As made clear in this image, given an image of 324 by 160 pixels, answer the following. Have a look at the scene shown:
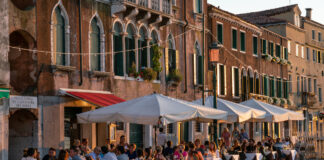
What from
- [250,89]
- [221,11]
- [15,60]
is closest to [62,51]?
[15,60]

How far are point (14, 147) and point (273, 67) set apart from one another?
27.2 metres

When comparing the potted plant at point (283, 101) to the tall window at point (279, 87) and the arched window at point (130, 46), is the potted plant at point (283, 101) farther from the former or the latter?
the arched window at point (130, 46)

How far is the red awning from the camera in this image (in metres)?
19.5

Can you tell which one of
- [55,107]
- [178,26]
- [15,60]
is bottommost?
[55,107]

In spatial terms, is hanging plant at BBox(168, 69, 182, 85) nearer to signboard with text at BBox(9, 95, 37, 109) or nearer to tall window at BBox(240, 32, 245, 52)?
signboard with text at BBox(9, 95, 37, 109)

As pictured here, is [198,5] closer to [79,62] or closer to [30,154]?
[79,62]

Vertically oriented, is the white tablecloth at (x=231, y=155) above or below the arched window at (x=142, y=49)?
below

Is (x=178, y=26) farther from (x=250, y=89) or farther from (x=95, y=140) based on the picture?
(x=250, y=89)

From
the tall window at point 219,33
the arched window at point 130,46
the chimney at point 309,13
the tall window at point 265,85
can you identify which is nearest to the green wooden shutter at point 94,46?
the arched window at point 130,46

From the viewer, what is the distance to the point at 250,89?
126 ft

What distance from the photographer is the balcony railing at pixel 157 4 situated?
2417 cm

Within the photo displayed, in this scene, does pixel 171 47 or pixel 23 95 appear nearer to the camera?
pixel 23 95

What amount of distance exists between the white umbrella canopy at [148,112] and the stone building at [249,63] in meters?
16.0

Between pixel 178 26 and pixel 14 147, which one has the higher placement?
pixel 178 26
